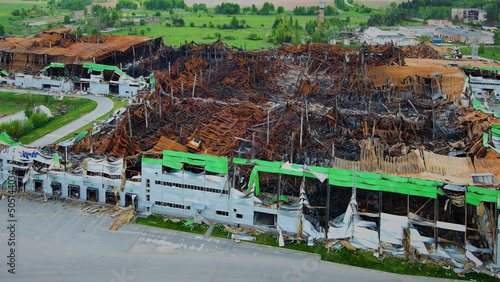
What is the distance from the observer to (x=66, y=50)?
62.3m

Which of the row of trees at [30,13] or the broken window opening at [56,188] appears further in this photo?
the row of trees at [30,13]

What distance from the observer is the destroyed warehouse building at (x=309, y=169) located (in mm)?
23562

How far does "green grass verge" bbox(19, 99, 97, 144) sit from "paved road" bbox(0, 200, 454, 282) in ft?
47.9

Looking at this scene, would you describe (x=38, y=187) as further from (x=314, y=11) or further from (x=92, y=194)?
(x=314, y=11)

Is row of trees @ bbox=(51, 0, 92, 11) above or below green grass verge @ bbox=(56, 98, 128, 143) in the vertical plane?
above

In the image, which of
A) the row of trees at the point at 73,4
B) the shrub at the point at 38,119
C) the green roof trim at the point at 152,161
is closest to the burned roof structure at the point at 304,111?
the green roof trim at the point at 152,161

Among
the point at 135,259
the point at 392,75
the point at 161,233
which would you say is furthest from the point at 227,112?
the point at 392,75

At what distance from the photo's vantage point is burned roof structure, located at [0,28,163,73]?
195ft

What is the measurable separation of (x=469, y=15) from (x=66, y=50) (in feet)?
326

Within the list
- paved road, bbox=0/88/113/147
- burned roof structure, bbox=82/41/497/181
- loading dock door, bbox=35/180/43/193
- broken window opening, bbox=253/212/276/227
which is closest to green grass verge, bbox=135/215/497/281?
broken window opening, bbox=253/212/276/227

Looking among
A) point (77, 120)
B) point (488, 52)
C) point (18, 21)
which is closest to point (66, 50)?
point (77, 120)

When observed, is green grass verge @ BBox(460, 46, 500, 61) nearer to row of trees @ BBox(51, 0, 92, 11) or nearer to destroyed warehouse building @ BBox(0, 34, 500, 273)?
destroyed warehouse building @ BBox(0, 34, 500, 273)

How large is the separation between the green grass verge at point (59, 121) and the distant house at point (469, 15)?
102 metres

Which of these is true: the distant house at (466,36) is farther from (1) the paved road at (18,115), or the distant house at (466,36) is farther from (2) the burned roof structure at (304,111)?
(1) the paved road at (18,115)
